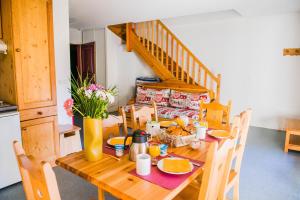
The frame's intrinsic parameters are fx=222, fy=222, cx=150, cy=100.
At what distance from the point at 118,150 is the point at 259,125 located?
435 centimetres

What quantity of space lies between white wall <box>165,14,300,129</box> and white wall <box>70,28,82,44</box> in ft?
10.5

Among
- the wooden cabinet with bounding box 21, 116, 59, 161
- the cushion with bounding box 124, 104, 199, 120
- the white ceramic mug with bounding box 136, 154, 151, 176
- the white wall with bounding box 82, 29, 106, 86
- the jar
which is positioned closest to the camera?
the white ceramic mug with bounding box 136, 154, 151, 176

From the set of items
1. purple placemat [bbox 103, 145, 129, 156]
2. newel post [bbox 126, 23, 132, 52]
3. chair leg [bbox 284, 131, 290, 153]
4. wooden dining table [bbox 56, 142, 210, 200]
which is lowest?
chair leg [bbox 284, 131, 290, 153]

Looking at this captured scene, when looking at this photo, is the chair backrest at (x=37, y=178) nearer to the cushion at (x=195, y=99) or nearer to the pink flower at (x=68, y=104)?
the pink flower at (x=68, y=104)

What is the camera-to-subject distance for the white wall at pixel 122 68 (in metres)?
6.23

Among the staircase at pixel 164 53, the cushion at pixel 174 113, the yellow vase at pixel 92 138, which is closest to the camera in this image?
the yellow vase at pixel 92 138

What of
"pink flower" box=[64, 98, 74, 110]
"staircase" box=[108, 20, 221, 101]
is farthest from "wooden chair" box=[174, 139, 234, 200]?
"staircase" box=[108, 20, 221, 101]

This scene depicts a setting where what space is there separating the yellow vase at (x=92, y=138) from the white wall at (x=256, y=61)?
4.42m

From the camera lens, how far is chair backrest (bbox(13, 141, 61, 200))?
2.84 feet

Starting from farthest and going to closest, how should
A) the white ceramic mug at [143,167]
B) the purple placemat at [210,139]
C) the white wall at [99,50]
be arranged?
the white wall at [99,50] < the purple placemat at [210,139] < the white ceramic mug at [143,167]

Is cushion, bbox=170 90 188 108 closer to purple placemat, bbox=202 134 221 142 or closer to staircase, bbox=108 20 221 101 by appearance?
staircase, bbox=108 20 221 101

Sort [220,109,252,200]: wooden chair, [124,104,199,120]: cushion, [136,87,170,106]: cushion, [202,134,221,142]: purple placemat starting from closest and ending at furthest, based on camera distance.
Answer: [220,109,252,200]: wooden chair → [202,134,221,142]: purple placemat → [124,104,199,120]: cushion → [136,87,170,106]: cushion

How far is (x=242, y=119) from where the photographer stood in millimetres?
2006

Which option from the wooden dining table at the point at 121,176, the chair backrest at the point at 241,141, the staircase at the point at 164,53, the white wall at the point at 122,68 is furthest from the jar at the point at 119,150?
the white wall at the point at 122,68
